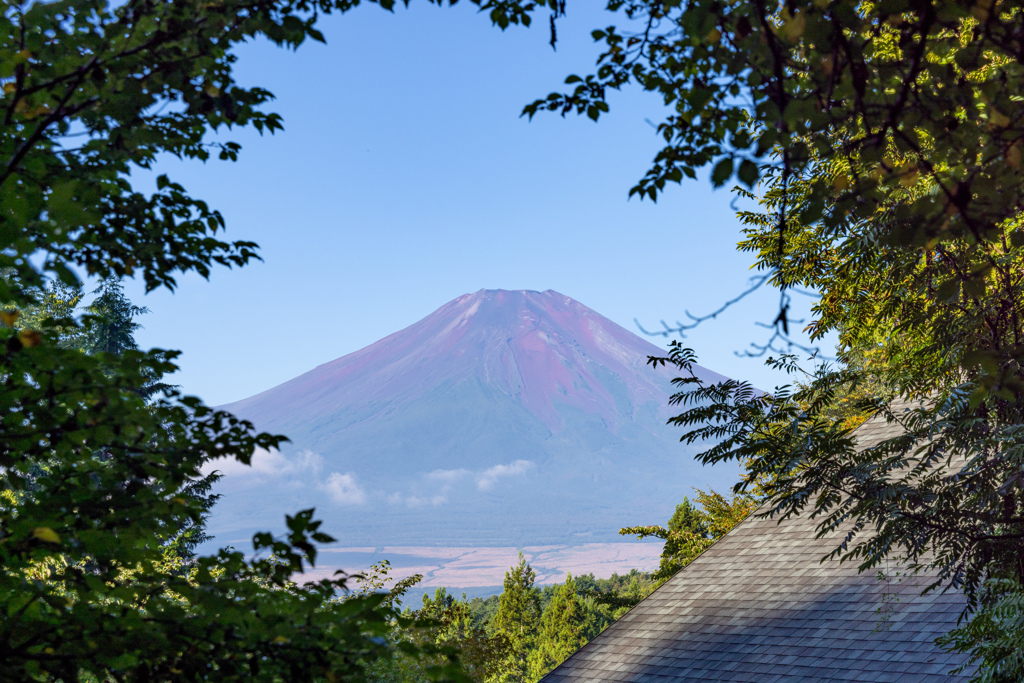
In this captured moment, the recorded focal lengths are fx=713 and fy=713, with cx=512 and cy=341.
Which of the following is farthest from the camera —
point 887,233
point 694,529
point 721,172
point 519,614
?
point 519,614

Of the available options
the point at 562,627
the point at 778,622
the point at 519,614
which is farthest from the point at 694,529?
the point at 778,622

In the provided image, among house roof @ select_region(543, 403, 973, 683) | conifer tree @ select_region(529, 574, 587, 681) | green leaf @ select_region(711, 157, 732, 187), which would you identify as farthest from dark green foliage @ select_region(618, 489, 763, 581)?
green leaf @ select_region(711, 157, 732, 187)

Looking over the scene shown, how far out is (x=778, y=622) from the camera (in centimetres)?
943

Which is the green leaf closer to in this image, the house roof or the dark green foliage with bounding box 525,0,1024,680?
the dark green foliage with bounding box 525,0,1024,680

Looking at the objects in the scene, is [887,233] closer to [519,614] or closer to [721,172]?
[721,172]

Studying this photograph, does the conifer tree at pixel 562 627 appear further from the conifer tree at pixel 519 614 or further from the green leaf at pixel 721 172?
the green leaf at pixel 721 172

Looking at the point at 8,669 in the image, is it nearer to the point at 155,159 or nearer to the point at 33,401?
the point at 33,401

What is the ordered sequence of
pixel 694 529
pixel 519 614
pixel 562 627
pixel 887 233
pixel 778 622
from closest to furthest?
pixel 887 233 < pixel 778 622 < pixel 694 529 < pixel 562 627 < pixel 519 614

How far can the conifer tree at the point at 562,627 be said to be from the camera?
1254 inches

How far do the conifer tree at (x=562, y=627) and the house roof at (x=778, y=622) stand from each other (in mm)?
21958

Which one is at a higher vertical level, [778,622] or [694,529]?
[694,529]

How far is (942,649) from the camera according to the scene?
24.6ft

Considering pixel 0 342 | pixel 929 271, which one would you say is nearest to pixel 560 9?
pixel 0 342

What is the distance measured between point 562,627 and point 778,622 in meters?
26.1
